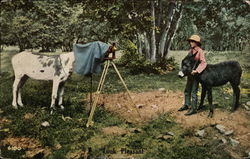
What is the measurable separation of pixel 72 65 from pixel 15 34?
169cm

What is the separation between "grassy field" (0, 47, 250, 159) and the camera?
4.50 m

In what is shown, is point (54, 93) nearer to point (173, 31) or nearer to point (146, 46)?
point (146, 46)

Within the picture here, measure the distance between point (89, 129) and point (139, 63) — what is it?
5.59 ft

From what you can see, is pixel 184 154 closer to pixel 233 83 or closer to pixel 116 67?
pixel 233 83

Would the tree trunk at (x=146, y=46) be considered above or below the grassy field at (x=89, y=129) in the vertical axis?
above

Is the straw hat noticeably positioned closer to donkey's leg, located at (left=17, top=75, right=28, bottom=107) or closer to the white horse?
the white horse

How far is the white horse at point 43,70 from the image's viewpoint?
5.29 metres

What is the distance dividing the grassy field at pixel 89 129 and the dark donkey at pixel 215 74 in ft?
0.59

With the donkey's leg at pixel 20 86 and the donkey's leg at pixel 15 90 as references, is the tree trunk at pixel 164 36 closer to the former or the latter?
the donkey's leg at pixel 20 86

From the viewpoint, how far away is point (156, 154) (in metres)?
4.43

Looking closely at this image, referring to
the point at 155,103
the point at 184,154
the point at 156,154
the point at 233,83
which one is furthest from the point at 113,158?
the point at 233,83

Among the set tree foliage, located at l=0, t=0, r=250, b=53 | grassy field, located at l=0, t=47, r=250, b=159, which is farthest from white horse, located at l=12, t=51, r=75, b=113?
tree foliage, located at l=0, t=0, r=250, b=53

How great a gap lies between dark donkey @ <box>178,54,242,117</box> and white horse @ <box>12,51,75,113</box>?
1999 millimetres

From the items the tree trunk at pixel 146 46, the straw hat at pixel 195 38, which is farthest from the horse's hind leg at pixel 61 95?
the straw hat at pixel 195 38
